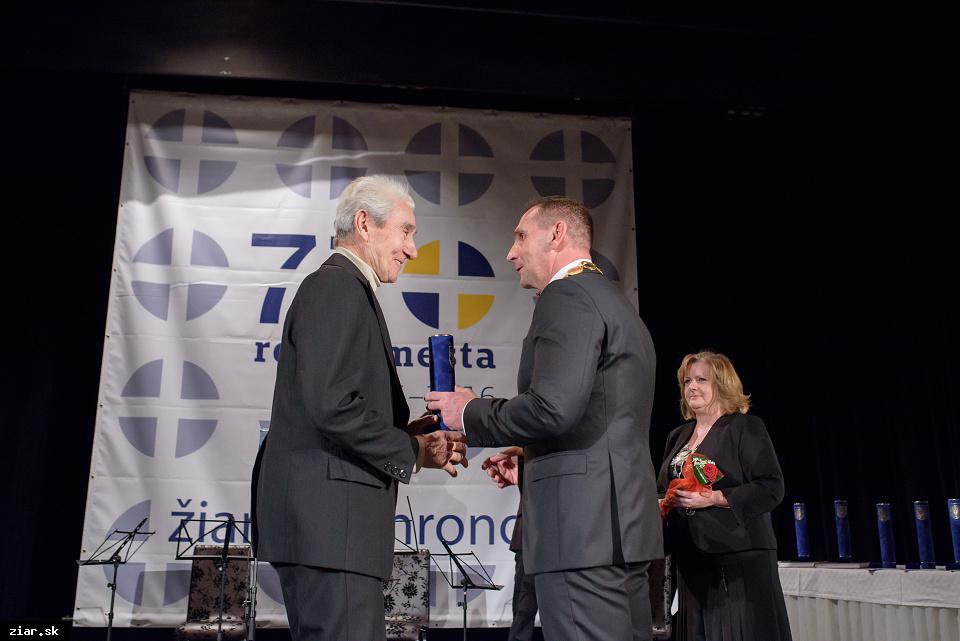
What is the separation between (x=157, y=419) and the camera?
5047mm

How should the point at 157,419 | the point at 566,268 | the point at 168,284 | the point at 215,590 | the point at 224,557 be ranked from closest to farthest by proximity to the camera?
the point at 566,268, the point at 224,557, the point at 215,590, the point at 157,419, the point at 168,284

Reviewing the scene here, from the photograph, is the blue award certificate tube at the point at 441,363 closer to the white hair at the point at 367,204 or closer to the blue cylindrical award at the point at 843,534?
the white hair at the point at 367,204

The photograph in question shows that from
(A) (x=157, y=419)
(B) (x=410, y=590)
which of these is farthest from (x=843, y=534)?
(A) (x=157, y=419)

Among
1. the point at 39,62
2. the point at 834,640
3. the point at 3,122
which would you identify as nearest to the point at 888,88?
the point at 834,640

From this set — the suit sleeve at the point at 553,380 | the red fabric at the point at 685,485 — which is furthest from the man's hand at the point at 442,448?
the red fabric at the point at 685,485

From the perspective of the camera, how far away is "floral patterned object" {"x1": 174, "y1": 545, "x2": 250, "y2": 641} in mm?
4645

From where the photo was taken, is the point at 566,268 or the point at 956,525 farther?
the point at 956,525

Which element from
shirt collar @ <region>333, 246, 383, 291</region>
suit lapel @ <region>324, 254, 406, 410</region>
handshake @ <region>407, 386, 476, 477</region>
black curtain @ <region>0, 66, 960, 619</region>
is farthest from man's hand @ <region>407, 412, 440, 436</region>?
black curtain @ <region>0, 66, 960, 619</region>

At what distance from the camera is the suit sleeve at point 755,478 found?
11.0ft

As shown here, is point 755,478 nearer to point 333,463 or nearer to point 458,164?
point 333,463

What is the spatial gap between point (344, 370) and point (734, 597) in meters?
2.10

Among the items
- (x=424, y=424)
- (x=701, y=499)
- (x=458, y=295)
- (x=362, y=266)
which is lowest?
(x=701, y=499)

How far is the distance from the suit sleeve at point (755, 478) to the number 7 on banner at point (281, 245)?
9.76ft

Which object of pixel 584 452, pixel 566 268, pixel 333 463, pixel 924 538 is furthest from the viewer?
pixel 924 538
